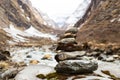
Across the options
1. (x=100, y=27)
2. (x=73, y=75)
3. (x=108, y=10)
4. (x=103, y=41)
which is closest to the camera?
(x=73, y=75)

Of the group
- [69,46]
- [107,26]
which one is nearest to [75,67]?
[69,46]

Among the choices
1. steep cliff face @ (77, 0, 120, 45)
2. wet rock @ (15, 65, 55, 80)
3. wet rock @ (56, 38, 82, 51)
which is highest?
steep cliff face @ (77, 0, 120, 45)

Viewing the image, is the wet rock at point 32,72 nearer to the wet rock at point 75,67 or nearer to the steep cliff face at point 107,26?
the wet rock at point 75,67

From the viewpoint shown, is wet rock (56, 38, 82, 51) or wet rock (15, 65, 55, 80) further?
wet rock (56, 38, 82, 51)

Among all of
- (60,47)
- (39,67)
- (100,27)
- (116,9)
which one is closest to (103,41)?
(100,27)

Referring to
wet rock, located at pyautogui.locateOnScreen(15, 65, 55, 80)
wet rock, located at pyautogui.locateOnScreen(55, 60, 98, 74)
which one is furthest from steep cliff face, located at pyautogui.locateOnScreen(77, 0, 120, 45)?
wet rock, located at pyautogui.locateOnScreen(55, 60, 98, 74)

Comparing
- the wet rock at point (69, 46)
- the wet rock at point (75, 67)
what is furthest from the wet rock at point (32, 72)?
the wet rock at point (69, 46)

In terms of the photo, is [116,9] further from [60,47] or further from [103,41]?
[60,47]

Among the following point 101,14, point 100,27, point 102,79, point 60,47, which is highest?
point 101,14

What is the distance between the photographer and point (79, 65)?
2792 centimetres

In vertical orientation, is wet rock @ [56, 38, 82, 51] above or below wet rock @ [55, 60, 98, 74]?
above

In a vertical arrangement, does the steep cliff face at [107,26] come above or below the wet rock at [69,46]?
above

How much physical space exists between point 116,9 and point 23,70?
12279 centimetres

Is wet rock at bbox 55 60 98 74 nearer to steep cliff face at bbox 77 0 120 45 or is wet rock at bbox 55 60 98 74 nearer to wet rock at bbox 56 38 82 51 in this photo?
wet rock at bbox 56 38 82 51
